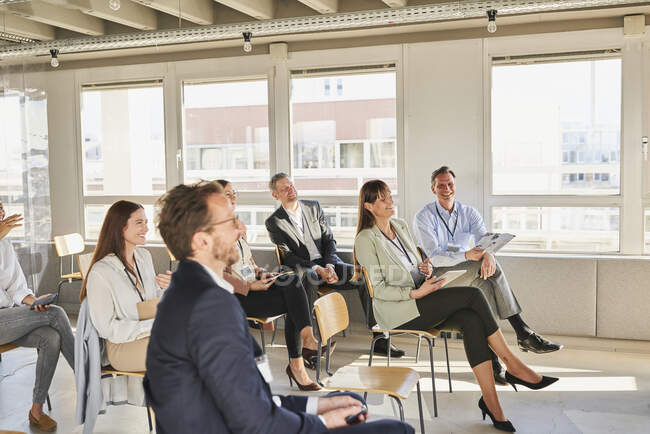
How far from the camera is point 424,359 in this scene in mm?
4969

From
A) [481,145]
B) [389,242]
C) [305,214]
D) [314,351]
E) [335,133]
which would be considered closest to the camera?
[389,242]

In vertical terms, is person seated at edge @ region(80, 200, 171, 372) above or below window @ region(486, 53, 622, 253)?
below

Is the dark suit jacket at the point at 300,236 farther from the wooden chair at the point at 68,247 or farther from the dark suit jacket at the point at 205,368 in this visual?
the dark suit jacket at the point at 205,368

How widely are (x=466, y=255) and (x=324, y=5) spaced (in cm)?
238

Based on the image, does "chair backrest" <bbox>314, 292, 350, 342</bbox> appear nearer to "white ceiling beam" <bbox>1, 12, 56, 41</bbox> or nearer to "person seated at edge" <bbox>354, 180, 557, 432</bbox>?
"person seated at edge" <bbox>354, 180, 557, 432</bbox>

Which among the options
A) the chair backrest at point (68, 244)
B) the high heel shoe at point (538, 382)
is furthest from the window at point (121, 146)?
the high heel shoe at point (538, 382)

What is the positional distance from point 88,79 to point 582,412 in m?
6.06

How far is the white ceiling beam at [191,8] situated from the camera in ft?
16.9

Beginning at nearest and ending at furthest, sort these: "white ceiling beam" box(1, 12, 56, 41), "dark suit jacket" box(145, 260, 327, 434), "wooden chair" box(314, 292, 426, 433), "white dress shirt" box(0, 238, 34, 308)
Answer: "dark suit jacket" box(145, 260, 327, 434), "wooden chair" box(314, 292, 426, 433), "white dress shirt" box(0, 238, 34, 308), "white ceiling beam" box(1, 12, 56, 41)

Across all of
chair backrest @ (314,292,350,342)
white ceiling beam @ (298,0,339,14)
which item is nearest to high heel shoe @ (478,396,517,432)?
chair backrest @ (314,292,350,342)

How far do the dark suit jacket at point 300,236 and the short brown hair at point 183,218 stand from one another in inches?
136

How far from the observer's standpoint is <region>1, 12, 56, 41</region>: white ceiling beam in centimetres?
503

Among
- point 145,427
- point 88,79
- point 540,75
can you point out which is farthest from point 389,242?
point 88,79

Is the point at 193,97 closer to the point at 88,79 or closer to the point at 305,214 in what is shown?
the point at 88,79
